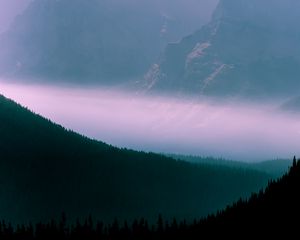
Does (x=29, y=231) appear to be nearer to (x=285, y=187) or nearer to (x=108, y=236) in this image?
(x=108, y=236)

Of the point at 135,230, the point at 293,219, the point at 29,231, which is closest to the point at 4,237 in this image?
the point at 29,231

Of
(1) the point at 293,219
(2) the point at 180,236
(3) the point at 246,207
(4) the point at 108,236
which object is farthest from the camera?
(4) the point at 108,236

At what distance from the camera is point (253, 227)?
134125 millimetres

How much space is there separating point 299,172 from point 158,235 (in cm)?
5044

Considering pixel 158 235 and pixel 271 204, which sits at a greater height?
pixel 271 204

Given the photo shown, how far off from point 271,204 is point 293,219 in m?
18.9

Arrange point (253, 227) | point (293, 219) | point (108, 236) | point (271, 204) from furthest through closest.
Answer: point (108, 236) < point (271, 204) < point (253, 227) < point (293, 219)

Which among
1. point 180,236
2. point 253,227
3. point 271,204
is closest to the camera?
point 253,227

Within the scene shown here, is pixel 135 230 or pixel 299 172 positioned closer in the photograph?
pixel 299 172

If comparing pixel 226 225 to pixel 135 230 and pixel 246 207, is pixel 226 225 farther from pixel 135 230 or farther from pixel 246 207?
pixel 135 230

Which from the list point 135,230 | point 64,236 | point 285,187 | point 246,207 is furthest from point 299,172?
point 64,236

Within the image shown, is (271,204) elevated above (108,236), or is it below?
above

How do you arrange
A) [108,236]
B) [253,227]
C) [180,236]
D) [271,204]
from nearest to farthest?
1. [253,227]
2. [271,204]
3. [180,236]
4. [108,236]

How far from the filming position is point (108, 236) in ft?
586
